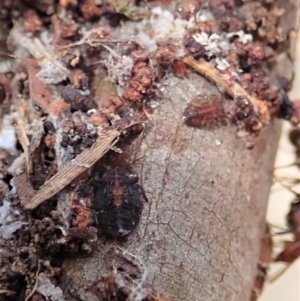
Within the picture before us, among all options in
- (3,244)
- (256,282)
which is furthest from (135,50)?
(256,282)

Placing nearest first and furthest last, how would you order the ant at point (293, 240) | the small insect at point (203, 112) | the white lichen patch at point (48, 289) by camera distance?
the white lichen patch at point (48, 289), the small insect at point (203, 112), the ant at point (293, 240)

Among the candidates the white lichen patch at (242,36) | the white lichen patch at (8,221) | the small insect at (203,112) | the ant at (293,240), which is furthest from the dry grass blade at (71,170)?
the ant at (293,240)

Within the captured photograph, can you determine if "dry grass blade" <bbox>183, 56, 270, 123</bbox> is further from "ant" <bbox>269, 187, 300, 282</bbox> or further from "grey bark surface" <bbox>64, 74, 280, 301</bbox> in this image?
"ant" <bbox>269, 187, 300, 282</bbox>

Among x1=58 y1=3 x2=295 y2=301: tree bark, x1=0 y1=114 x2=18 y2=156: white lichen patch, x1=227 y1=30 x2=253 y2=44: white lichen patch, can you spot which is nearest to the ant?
x1=58 y1=3 x2=295 y2=301: tree bark

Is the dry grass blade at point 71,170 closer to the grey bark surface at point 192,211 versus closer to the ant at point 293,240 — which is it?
the grey bark surface at point 192,211

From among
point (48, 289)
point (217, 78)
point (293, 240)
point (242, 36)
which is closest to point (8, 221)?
point (48, 289)
